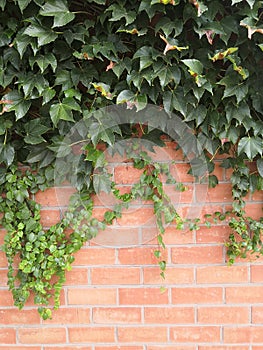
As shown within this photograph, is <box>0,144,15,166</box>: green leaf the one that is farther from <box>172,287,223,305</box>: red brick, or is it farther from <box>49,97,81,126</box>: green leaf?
<box>172,287,223,305</box>: red brick

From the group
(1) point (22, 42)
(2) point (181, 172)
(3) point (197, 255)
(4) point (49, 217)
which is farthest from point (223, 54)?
(4) point (49, 217)

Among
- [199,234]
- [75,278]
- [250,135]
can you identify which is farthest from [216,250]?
[75,278]

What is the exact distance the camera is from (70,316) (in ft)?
5.80

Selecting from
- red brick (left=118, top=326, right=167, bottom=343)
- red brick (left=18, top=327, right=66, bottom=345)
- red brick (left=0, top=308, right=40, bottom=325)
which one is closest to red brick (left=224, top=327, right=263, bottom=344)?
red brick (left=118, top=326, right=167, bottom=343)

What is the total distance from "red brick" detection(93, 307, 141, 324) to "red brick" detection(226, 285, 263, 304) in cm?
38

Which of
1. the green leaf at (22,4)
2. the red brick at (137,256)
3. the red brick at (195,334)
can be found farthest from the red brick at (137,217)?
the green leaf at (22,4)

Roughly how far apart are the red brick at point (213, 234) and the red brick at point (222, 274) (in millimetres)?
112

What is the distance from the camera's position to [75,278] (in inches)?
69.0

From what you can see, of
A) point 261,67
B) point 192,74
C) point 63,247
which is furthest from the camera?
point 63,247

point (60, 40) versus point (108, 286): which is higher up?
point (60, 40)

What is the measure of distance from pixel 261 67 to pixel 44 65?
2.60ft

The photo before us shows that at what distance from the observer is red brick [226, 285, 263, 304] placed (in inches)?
66.9

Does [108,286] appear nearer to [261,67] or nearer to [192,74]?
[192,74]

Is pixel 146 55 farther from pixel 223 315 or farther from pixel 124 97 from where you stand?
pixel 223 315
